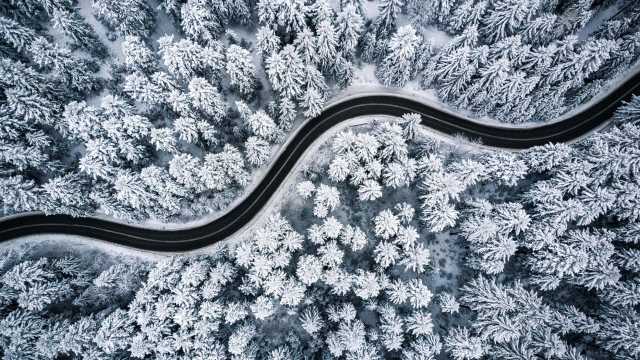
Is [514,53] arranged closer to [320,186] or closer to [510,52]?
[510,52]

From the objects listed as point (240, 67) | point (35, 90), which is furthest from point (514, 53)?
point (35, 90)

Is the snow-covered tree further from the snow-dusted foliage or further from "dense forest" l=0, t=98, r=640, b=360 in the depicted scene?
the snow-dusted foliage

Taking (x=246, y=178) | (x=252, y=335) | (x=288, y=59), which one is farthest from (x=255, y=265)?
(x=288, y=59)

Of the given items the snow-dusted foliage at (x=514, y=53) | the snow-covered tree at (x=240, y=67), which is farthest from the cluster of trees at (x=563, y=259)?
the snow-covered tree at (x=240, y=67)

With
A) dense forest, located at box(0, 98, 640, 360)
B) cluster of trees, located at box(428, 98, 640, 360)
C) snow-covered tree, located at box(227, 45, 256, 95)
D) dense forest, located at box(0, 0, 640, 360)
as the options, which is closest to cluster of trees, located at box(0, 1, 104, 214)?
dense forest, located at box(0, 0, 640, 360)

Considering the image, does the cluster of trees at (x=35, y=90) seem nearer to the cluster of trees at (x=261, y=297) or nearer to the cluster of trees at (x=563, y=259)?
the cluster of trees at (x=261, y=297)

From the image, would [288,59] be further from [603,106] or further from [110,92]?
[603,106]
